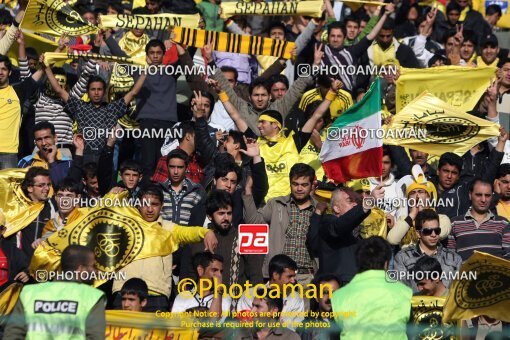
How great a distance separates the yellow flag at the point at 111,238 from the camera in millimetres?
15234

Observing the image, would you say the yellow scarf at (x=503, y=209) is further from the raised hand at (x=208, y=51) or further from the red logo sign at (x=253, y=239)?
the raised hand at (x=208, y=51)

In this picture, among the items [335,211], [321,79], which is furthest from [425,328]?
[321,79]

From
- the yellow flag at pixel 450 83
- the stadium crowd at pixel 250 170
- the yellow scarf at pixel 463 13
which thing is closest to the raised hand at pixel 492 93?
the stadium crowd at pixel 250 170

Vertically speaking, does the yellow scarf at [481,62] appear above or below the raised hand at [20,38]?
above

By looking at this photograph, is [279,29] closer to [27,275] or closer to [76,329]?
[27,275]

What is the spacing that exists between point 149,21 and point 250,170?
12.5 feet

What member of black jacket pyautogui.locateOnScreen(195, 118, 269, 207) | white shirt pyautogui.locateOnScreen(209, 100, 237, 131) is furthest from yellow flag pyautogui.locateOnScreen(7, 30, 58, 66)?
black jacket pyautogui.locateOnScreen(195, 118, 269, 207)

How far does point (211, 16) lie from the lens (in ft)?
72.2

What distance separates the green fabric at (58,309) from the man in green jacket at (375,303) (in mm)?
1973

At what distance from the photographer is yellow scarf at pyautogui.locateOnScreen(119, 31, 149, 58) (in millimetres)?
20438

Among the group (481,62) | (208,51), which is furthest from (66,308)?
(481,62)

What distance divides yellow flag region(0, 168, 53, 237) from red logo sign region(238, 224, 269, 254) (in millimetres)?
2228

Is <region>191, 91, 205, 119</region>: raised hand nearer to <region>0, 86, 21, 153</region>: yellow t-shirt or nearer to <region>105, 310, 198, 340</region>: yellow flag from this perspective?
<region>0, 86, 21, 153</region>: yellow t-shirt

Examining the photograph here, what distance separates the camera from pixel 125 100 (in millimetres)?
18703
